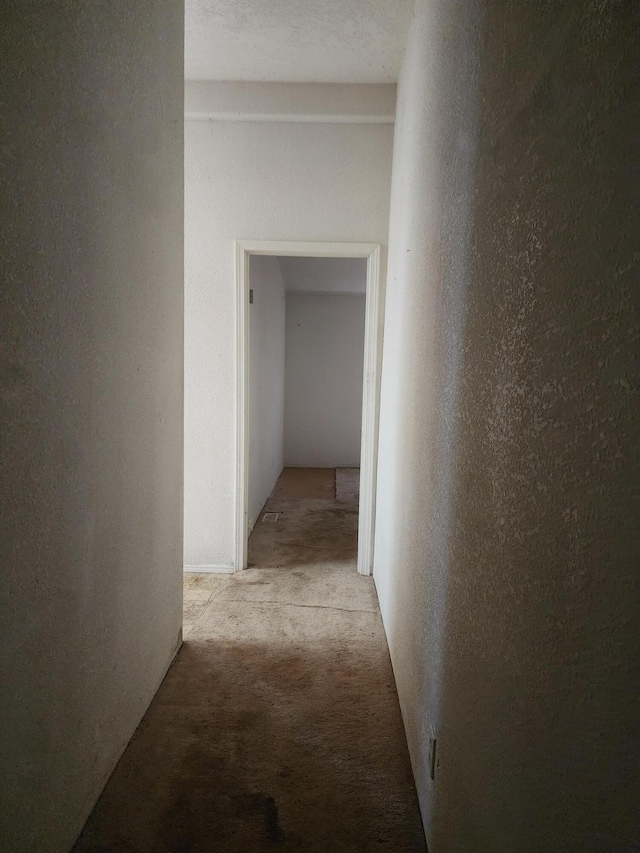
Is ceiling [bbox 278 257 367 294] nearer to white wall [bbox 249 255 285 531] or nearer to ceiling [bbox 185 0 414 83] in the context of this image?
white wall [bbox 249 255 285 531]

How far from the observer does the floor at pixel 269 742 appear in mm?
1563

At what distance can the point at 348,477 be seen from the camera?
688 centimetres

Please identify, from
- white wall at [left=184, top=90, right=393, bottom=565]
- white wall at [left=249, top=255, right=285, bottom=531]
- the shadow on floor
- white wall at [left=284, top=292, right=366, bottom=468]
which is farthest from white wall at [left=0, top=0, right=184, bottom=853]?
white wall at [left=284, top=292, right=366, bottom=468]

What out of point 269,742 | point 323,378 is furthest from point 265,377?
point 269,742

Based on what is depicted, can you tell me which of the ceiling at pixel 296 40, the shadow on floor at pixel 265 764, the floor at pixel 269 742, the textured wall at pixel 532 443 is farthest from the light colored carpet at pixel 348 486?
the textured wall at pixel 532 443

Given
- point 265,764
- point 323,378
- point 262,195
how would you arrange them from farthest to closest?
1. point 323,378
2. point 262,195
3. point 265,764

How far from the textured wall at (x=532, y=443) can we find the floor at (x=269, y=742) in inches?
10.9

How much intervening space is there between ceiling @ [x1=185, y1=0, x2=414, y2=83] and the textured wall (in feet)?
3.77

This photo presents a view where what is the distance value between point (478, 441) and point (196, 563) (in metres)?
2.91

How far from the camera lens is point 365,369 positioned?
3.50 m

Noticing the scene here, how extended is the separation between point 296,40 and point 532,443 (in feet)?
9.41

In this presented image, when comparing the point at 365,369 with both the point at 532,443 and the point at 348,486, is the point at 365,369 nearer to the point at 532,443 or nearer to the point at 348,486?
the point at 532,443

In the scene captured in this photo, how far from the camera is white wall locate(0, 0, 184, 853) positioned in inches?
44.7

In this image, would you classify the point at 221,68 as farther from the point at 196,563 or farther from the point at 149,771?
the point at 149,771
